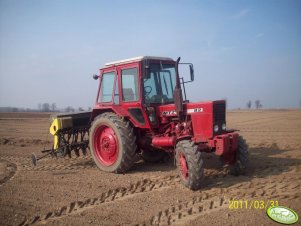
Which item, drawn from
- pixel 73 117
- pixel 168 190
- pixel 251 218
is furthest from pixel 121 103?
pixel 251 218

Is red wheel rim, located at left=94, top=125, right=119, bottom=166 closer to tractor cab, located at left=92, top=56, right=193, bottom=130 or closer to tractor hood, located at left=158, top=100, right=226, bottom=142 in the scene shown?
tractor cab, located at left=92, top=56, right=193, bottom=130

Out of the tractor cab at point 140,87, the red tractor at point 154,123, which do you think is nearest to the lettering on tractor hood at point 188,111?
the red tractor at point 154,123

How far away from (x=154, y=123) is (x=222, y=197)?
8.78 feet

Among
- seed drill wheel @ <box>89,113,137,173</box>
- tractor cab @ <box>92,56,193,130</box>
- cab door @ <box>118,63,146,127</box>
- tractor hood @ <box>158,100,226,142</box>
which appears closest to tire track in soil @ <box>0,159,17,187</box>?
seed drill wheel @ <box>89,113,137,173</box>

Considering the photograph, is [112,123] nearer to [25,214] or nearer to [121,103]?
[121,103]

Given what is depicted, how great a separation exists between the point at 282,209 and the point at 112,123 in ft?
14.2

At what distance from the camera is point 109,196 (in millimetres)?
5992

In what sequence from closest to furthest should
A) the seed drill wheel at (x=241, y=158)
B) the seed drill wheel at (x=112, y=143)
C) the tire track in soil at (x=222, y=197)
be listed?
the tire track in soil at (x=222, y=197) → the seed drill wheel at (x=241, y=158) → the seed drill wheel at (x=112, y=143)

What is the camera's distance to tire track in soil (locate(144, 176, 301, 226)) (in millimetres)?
4828

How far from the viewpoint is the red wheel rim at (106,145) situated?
798 centimetres
